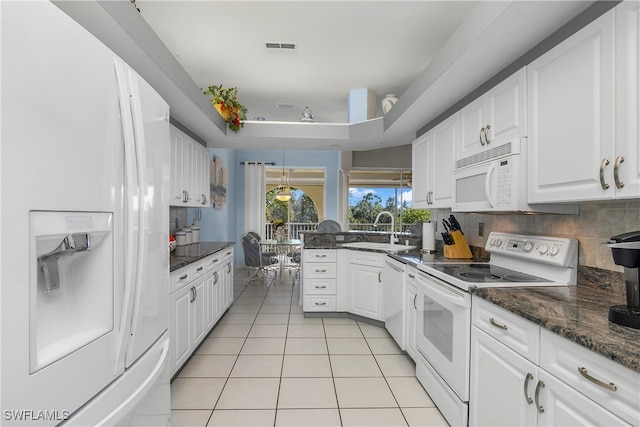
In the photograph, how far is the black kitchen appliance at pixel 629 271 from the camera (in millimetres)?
1064

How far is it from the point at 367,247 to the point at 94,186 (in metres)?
→ 3.08

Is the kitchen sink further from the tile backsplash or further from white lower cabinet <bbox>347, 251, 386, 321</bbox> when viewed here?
the tile backsplash

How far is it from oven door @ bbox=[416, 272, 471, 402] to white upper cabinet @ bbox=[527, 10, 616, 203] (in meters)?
0.73

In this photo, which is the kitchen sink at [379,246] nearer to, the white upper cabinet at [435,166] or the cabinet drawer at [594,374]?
the white upper cabinet at [435,166]

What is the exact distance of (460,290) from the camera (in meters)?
1.78

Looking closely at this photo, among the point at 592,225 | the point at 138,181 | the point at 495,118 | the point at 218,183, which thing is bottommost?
the point at 592,225

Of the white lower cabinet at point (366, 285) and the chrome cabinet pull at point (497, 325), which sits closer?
the chrome cabinet pull at point (497, 325)

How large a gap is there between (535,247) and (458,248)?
0.83 meters

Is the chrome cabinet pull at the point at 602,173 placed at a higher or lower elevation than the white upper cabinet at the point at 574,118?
lower

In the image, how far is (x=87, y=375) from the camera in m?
0.81

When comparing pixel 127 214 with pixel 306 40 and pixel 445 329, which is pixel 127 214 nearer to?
pixel 445 329

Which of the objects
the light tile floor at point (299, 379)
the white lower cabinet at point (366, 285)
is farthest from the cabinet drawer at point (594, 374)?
the white lower cabinet at point (366, 285)

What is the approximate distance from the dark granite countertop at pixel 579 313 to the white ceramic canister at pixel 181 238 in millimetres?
3014

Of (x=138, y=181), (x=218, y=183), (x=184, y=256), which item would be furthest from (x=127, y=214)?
(x=218, y=183)
